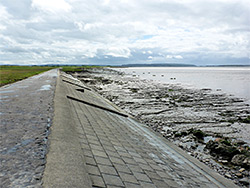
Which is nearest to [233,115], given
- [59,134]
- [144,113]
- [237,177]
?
[144,113]

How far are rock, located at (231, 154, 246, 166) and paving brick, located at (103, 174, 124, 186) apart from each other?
21.7 ft

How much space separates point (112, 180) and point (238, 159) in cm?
697

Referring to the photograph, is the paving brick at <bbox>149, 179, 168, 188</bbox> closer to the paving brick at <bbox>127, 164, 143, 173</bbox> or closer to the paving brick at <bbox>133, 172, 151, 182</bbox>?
the paving brick at <bbox>133, 172, 151, 182</bbox>

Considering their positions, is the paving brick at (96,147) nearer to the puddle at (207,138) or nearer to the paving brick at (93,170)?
the paving brick at (93,170)

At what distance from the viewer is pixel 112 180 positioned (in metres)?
3.54

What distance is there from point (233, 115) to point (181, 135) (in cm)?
755

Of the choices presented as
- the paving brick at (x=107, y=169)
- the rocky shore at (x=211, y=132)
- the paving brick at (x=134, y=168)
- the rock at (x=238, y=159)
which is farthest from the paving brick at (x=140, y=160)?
the rock at (x=238, y=159)

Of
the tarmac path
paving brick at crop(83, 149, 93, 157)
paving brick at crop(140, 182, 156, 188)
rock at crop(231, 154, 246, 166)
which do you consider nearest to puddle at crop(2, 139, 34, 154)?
the tarmac path

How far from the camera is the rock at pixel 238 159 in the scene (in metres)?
8.07

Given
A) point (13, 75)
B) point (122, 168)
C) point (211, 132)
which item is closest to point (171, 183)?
point (122, 168)

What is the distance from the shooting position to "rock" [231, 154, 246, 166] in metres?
8.07

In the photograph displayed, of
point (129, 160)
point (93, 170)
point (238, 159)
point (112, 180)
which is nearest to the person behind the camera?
point (112, 180)

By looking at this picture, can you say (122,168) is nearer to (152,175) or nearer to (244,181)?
(152,175)

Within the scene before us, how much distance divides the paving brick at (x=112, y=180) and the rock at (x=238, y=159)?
6.61 m
